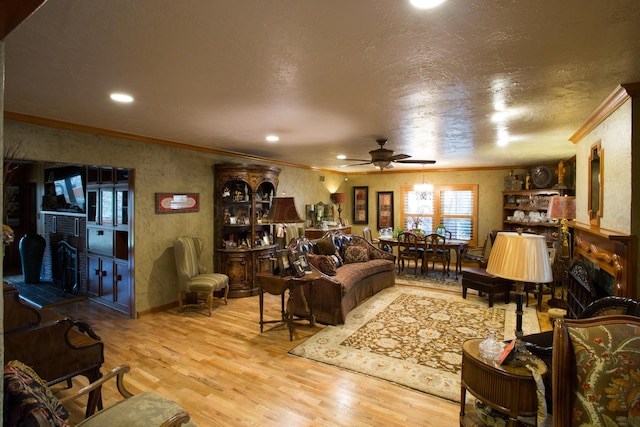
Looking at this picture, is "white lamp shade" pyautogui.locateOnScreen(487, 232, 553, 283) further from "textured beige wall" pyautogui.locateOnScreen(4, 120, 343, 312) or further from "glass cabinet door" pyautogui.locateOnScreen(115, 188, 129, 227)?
"glass cabinet door" pyautogui.locateOnScreen(115, 188, 129, 227)

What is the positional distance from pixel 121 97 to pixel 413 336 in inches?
156

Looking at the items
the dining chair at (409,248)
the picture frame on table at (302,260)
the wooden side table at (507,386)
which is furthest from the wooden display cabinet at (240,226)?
the wooden side table at (507,386)

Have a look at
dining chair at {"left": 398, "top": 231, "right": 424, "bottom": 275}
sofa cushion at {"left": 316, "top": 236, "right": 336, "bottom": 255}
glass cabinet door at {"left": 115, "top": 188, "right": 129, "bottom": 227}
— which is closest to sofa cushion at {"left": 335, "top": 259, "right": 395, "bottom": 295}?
sofa cushion at {"left": 316, "top": 236, "right": 336, "bottom": 255}

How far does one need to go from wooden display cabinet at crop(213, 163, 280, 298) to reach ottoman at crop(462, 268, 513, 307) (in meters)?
3.29

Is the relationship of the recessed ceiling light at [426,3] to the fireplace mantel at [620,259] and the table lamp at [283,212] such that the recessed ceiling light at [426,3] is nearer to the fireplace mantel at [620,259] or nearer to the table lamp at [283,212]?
the fireplace mantel at [620,259]

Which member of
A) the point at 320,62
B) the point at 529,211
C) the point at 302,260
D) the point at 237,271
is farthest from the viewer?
the point at 529,211

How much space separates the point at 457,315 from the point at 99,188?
5.84 m

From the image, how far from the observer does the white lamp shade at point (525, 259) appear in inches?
80.0

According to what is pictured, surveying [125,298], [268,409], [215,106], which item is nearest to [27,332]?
[268,409]

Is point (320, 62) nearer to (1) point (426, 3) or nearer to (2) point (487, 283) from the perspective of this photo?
(1) point (426, 3)

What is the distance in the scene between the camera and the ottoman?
5.11 m

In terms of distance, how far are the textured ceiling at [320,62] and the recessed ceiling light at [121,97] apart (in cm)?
8

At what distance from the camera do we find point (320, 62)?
2.10 m

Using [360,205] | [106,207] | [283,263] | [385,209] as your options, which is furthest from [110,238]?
[385,209]
